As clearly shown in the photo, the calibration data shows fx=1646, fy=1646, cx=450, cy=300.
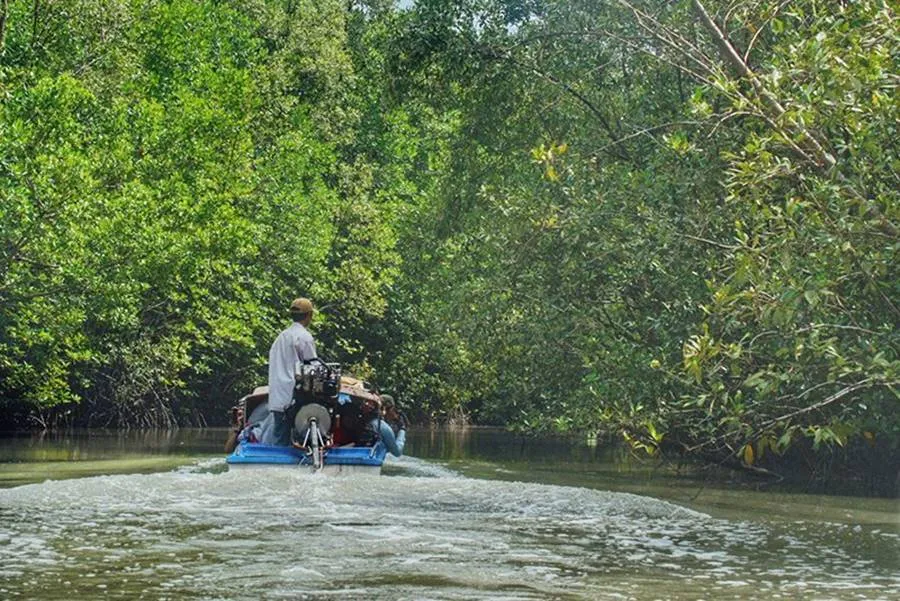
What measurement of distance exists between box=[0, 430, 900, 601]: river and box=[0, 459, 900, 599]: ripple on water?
0.02 metres

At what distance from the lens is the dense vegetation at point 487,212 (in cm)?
1266

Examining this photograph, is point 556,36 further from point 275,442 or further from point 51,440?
point 51,440

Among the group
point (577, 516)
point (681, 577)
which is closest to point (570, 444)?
point (577, 516)

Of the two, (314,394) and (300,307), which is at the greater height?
(300,307)

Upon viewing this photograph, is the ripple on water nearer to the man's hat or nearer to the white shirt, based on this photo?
the white shirt

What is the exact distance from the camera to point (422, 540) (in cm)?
1277

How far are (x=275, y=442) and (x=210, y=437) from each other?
Result: 17.9 meters

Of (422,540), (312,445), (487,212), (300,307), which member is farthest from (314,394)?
(487,212)

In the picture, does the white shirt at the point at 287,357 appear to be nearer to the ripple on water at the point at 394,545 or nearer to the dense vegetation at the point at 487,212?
the ripple on water at the point at 394,545

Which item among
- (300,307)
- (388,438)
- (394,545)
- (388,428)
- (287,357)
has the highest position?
(300,307)

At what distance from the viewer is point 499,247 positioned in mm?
24578

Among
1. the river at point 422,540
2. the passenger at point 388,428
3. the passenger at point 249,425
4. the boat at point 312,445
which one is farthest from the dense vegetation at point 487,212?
the passenger at point 249,425

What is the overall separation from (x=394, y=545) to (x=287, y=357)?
21.1ft

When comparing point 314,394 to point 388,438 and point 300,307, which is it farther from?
point 388,438
